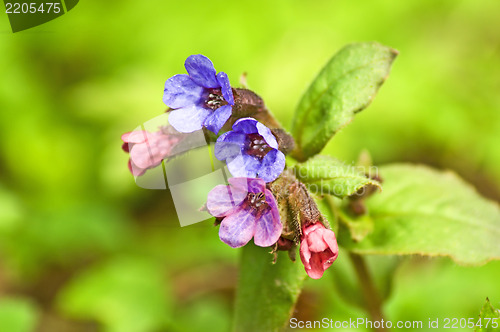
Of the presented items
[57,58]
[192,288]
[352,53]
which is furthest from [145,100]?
[352,53]

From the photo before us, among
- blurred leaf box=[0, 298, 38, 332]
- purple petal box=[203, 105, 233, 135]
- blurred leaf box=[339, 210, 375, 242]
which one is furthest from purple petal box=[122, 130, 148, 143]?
blurred leaf box=[0, 298, 38, 332]

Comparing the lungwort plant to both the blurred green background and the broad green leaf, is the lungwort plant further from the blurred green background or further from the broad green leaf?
the blurred green background

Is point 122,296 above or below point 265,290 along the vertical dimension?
below

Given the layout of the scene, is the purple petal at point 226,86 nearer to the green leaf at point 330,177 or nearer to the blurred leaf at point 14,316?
the green leaf at point 330,177

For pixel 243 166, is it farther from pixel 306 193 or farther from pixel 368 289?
pixel 368 289

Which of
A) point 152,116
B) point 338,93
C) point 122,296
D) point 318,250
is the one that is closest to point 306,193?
point 318,250

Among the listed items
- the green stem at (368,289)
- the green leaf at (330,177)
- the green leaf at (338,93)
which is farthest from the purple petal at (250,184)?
the green stem at (368,289)
